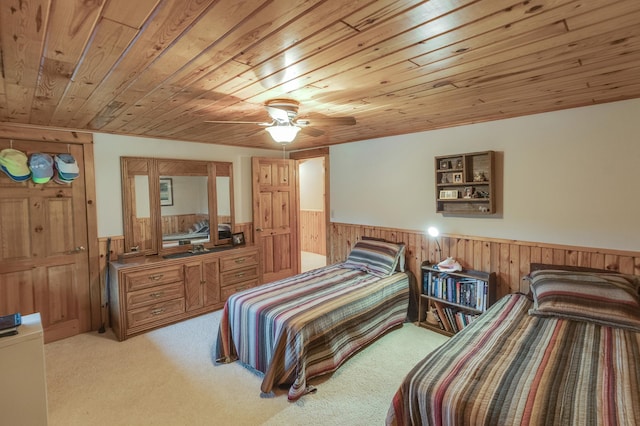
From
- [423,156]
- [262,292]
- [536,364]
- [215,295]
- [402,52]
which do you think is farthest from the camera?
[215,295]

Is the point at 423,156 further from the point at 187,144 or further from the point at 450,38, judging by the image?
the point at 187,144

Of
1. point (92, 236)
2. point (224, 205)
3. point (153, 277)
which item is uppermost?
point (224, 205)

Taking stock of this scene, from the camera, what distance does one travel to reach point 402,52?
1597mm

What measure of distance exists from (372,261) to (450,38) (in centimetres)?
275

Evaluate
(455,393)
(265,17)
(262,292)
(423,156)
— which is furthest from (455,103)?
(262,292)

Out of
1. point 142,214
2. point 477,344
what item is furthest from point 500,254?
point 142,214

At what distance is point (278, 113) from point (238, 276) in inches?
101

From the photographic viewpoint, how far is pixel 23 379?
1886 mm

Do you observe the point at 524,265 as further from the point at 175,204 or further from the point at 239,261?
the point at 175,204

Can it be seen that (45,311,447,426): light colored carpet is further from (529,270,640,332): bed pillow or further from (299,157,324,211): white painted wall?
(299,157,324,211): white painted wall

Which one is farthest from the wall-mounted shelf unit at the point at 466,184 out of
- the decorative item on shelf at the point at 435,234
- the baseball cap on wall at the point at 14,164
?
the baseball cap on wall at the point at 14,164

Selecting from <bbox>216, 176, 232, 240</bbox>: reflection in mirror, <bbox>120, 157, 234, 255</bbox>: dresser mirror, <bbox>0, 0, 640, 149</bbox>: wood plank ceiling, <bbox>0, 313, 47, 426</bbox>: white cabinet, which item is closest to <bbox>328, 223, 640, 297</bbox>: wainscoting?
<bbox>0, 0, 640, 149</bbox>: wood plank ceiling

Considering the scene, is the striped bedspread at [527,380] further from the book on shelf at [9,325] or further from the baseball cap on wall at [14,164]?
the baseball cap on wall at [14,164]

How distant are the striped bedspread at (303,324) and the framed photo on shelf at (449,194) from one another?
3.43ft
